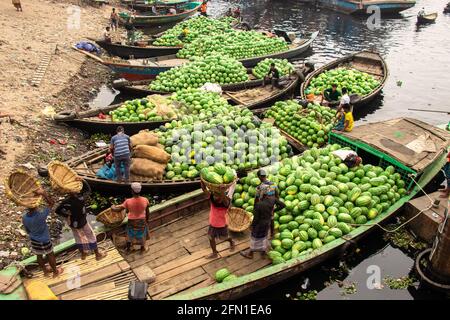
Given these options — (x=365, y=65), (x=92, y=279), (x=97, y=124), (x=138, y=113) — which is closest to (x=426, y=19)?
(x=365, y=65)

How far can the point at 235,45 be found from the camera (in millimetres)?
21766

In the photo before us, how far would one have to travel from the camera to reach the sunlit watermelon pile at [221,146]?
11586 mm

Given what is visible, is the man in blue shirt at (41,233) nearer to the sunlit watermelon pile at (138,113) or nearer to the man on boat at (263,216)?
the man on boat at (263,216)

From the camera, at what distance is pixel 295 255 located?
855 cm

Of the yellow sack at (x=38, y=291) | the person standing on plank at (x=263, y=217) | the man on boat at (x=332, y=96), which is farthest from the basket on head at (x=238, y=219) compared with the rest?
the man on boat at (x=332, y=96)

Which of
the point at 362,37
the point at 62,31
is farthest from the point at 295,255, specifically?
the point at 362,37

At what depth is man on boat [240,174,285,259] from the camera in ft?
26.0

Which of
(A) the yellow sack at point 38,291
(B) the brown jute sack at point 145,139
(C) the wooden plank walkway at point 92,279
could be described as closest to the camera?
(A) the yellow sack at point 38,291

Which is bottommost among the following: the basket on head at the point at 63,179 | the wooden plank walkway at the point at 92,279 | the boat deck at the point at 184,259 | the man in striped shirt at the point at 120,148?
the boat deck at the point at 184,259

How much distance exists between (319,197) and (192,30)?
1784cm

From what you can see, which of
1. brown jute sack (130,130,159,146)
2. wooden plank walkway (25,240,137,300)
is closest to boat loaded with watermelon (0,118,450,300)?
wooden plank walkway (25,240,137,300)

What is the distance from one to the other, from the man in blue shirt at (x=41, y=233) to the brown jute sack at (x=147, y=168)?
4.10 m

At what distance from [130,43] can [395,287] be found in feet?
63.5

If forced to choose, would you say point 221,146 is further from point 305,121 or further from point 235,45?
point 235,45
